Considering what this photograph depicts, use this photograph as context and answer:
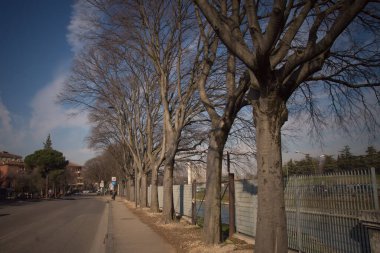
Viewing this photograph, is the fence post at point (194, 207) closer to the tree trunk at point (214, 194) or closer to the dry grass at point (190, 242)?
the dry grass at point (190, 242)

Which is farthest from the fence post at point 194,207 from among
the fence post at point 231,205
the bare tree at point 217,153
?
the bare tree at point 217,153

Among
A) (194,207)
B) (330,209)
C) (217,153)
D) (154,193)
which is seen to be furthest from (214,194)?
(154,193)

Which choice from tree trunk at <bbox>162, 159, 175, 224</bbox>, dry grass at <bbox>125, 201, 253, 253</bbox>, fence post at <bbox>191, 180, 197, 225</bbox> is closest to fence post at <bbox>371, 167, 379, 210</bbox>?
dry grass at <bbox>125, 201, 253, 253</bbox>

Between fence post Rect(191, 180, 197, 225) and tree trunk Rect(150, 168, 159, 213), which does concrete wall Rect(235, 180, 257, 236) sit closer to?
fence post Rect(191, 180, 197, 225)

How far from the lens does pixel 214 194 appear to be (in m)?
10.5

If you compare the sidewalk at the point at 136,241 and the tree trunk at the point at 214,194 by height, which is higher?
the tree trunk at the point at 214,194

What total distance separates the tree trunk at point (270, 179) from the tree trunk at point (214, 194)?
370 centimetres

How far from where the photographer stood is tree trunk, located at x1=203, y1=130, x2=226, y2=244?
33.9 feet

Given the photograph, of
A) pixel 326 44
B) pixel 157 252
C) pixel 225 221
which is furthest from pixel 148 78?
pixel 326 44

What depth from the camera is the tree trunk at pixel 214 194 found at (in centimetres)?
1034

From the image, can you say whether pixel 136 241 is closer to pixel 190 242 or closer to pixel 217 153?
pixel 190 242

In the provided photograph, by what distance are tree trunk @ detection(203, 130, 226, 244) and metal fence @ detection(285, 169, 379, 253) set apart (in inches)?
77.2

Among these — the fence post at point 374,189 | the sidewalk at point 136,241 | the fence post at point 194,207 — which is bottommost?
the sidewalk at point 136,241

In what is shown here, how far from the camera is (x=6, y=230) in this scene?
1488 centimetres
